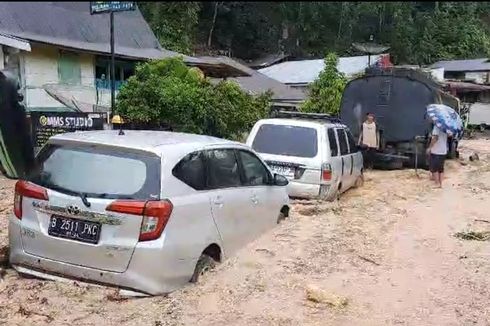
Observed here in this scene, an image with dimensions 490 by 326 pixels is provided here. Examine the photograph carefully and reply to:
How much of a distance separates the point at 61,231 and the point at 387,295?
9.07 feet

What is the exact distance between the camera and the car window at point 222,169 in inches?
223

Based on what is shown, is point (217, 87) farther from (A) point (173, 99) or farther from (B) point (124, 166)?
(B) point (124, 166)

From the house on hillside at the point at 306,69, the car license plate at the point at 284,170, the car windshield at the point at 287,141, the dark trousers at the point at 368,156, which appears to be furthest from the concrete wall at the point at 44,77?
the house on hillside at the point at 306,69

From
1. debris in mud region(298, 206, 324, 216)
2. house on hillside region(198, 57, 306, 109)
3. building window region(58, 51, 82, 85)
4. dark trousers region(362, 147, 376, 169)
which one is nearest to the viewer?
debris in mud region(298, 206, 324, 216)

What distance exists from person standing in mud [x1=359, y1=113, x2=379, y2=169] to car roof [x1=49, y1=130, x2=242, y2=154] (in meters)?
8.82

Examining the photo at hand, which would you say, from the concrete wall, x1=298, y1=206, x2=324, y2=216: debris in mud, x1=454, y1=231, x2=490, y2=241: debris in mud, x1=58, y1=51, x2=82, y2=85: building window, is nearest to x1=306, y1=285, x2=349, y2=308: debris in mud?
x1=454, y1=231, x2=490, y2=241: debris in mud

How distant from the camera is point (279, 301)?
16.6 ft

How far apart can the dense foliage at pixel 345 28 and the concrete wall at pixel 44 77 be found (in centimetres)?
2654

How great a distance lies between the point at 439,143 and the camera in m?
12.5

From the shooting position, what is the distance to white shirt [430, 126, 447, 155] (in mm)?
12406

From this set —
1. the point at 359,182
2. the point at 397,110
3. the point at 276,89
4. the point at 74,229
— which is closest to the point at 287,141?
the point at 359,182

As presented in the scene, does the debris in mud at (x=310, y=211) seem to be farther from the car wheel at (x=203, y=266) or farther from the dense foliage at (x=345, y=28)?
the dense foliage at (x=345, y=28)

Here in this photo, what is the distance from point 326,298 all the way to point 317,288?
186 mm

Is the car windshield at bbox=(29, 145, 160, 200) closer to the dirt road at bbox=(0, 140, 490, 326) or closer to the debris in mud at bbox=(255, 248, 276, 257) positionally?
the dirt road at bbox=(0, 140, 490, 326)
